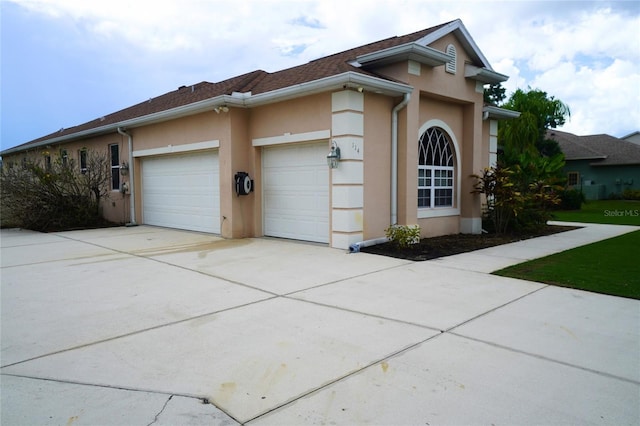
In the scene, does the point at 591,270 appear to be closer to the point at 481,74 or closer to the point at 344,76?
the point at 344,76

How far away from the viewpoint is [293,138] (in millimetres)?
10023

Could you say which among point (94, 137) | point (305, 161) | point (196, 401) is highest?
point (94, 137)

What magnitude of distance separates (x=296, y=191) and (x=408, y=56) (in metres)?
3.92

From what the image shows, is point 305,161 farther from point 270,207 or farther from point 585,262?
point 585,262

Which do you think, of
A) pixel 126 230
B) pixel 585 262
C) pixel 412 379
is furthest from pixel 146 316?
pixel 126 230

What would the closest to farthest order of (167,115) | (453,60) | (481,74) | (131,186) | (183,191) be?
1. (453,60)
2. (481,74)
3. (167,115)
4. (183,191)
5. (131,186)

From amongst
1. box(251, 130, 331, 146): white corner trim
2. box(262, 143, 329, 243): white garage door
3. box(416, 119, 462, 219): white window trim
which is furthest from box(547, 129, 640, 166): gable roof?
box(251, 130, 331, 146): white corner trim

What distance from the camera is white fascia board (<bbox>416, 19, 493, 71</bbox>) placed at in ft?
33.4

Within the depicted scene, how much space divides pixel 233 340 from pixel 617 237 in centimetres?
1153

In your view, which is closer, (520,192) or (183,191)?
(520,192)

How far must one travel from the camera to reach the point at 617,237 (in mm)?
11633

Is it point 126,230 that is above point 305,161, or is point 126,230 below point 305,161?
below

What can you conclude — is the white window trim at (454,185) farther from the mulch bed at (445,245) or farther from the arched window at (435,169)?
the mulch bed at (445,245)

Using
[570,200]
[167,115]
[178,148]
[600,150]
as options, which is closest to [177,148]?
[178,148]
